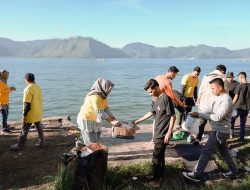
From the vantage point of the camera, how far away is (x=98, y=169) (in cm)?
623

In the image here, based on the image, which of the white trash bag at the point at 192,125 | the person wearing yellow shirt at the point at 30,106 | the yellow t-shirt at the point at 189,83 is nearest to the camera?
the person wearing yellow shirt at the point at 30,106

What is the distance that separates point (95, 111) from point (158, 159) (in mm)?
1535

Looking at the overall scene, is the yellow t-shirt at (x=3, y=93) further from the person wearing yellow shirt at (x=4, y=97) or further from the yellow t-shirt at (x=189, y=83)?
the yellow t-shirt at (x=189, y=83)

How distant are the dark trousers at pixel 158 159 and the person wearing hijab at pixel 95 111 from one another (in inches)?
40.0

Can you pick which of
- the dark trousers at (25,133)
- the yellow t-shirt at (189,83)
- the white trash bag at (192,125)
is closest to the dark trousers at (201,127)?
the white trash bag at (192,125)

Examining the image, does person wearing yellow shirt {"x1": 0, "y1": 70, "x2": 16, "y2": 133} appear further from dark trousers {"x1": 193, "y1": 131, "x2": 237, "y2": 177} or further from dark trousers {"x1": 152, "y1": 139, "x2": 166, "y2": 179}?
dark trousers {"x1": 193, "y1": 131, "x2": 237, "y2": 177}

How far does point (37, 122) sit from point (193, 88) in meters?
4.80

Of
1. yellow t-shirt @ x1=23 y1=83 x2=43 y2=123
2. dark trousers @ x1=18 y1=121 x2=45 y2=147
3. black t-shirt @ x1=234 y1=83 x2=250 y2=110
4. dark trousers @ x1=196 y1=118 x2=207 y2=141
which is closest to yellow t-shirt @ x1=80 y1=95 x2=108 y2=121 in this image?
yellow t-shirt @ x1=23 y1=83 x2=43 y2=123

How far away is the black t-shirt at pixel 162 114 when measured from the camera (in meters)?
6.34

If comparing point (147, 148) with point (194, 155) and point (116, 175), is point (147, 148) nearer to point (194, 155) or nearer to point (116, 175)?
point (194, 155)

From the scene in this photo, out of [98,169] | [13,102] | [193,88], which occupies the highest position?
[193,88]

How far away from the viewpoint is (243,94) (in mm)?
9320

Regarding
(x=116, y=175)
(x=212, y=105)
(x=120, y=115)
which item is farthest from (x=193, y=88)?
(x=120, y=115)

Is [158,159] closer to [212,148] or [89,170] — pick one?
[212,148]
